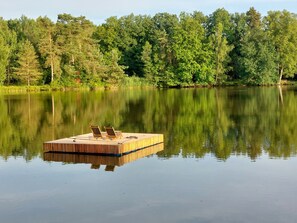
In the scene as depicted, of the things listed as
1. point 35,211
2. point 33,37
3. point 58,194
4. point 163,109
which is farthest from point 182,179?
point 33,37

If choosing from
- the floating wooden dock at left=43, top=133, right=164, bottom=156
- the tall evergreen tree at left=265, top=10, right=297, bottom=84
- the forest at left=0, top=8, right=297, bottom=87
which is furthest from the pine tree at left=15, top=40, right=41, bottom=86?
the floating wooden dock at left=43, top=133, right=164, bottom=156

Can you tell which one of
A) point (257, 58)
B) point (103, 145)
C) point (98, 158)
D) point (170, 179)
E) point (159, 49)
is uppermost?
point (159, 49)

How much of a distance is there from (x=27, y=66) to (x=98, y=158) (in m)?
64.2

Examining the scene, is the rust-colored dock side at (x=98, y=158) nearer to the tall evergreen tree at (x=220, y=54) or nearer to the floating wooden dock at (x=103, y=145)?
the floating wooden dock at (x=103, y=145)

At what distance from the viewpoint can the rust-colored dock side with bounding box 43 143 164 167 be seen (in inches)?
764

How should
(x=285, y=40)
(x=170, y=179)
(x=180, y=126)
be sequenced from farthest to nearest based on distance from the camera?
(x=285, y=40) < (x=180, y=126) < (x=170, y=179)

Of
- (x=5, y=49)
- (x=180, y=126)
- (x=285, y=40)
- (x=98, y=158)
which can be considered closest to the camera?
(x=98, y=158)

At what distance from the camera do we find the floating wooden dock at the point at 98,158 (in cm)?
1914

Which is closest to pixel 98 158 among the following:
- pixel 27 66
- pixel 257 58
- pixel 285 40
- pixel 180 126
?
pixel 180 126

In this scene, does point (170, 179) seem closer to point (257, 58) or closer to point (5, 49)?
point (5, 49)

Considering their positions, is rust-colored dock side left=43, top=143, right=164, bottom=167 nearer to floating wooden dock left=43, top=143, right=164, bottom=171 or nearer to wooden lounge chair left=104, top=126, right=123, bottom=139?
floating wooden dock left=43, top=143, right=164, bottom=171

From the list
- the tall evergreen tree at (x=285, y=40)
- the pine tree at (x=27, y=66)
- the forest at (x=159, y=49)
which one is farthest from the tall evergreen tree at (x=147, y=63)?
the tall evergreen tree at (x=285, y=40)

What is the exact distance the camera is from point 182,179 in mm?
16453

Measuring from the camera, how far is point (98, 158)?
66.2 feet
